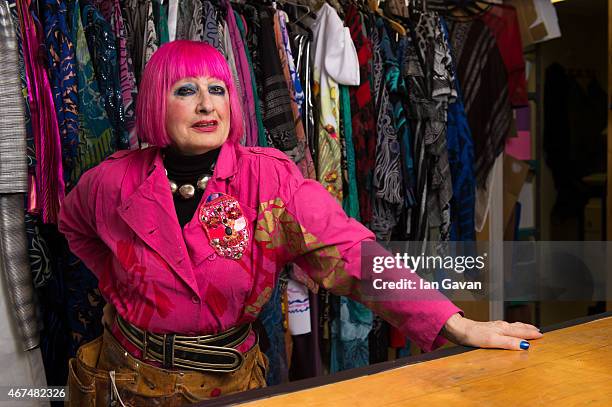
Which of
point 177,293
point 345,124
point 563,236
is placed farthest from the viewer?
point 563,236

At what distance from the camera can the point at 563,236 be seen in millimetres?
3717

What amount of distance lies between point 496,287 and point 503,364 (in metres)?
2.20

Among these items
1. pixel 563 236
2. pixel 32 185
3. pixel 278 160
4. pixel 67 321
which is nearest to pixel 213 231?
pixel 278 160

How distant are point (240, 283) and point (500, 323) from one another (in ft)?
1.75

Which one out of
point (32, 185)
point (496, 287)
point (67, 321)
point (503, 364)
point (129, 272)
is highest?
point (32, 185)

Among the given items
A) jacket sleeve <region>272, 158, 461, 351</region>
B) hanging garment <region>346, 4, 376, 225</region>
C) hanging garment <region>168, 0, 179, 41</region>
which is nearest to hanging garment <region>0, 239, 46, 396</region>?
hanging garment <region>168, 0, 179, 41</region>

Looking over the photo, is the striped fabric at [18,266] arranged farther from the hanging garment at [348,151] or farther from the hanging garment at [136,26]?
the hanging garment at [348,151]

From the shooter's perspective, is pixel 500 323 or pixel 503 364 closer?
pixel 503 364

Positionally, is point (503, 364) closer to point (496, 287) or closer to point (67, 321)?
point (67, 321)

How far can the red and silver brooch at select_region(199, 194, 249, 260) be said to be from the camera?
55.4 inches

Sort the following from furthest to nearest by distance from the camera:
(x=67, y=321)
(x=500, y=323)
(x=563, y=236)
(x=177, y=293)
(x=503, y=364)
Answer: (x=563, y=236), (x=67, y=321), (x=177, y=293), (x=500, y=323), (x=503, y=364)

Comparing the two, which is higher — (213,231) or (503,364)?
(213,231)

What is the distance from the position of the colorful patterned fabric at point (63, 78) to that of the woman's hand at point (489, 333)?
48.7 inches

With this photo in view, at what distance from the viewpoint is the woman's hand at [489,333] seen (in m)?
1.15
